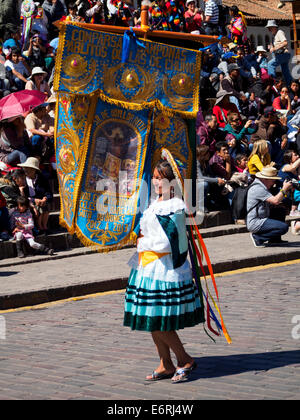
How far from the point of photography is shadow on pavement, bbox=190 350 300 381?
6.94 m

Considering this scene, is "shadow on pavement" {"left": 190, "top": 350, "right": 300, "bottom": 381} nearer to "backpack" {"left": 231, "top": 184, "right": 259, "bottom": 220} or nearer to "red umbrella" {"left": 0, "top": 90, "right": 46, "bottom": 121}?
"backpack" {"left": 231, "top": 184, "right": 259, "bottom": 220}

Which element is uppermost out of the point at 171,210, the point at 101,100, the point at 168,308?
the point at 101,100

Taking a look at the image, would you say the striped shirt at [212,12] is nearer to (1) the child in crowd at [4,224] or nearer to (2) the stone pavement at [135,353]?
(1) the child in crowd at [4,224]

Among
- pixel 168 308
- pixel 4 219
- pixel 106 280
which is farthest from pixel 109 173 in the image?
pixel 4 219

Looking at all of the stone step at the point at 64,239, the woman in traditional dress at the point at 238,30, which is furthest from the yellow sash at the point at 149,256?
the woman in traditional dress at the point at 238,30

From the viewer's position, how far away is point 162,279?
6.83 meters

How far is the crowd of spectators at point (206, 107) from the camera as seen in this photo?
46.4 feet

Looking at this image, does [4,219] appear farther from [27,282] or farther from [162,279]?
[162,279]

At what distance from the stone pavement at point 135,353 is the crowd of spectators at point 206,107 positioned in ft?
13.1

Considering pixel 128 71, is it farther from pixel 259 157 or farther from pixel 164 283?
pixel 259 157

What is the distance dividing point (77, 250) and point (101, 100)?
277 inches

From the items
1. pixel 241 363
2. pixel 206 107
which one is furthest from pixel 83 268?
pixel 206 107

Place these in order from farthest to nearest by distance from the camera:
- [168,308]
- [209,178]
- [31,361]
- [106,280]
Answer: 1. [209,178]
2. [106,280]
3. [31,361]
4. [168,308]

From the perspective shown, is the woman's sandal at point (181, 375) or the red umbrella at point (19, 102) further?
the red umbrella at point (19, 102)
